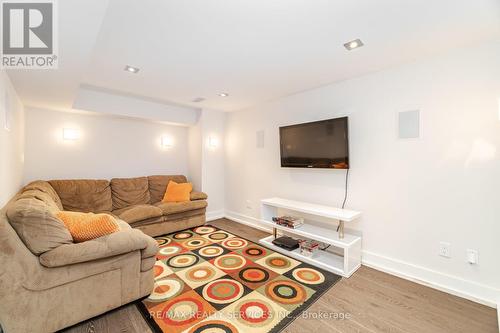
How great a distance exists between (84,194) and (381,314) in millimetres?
4090

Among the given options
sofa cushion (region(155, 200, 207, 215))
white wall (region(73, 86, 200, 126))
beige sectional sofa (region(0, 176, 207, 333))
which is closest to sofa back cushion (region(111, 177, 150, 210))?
sofa cushion (region(155, 200, 207, 215))

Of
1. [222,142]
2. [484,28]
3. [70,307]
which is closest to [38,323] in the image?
[70,307]

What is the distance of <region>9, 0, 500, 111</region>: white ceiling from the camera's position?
4.84ft

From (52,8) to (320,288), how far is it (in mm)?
2938

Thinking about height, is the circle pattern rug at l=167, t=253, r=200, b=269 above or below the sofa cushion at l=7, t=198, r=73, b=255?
below

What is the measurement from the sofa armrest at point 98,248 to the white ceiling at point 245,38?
1.51 metres

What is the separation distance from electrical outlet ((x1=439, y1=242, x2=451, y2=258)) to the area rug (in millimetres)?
1037

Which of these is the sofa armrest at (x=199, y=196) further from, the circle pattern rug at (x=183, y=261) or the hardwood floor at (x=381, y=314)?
the hardwood floor at (x=381, y=314)

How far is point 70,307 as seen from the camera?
160 centimetres

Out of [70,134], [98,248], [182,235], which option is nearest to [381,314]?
[98,248]

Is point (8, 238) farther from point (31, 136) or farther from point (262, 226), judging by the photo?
point (262, 226)

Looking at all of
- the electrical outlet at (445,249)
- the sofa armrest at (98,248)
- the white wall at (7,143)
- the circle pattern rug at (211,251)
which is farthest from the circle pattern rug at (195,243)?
the electrical outlet at (445,249)

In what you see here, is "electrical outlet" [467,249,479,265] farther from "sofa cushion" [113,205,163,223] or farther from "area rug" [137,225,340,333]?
"sofa cushion" [113,205,163,223]

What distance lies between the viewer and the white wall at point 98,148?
3307 mm
